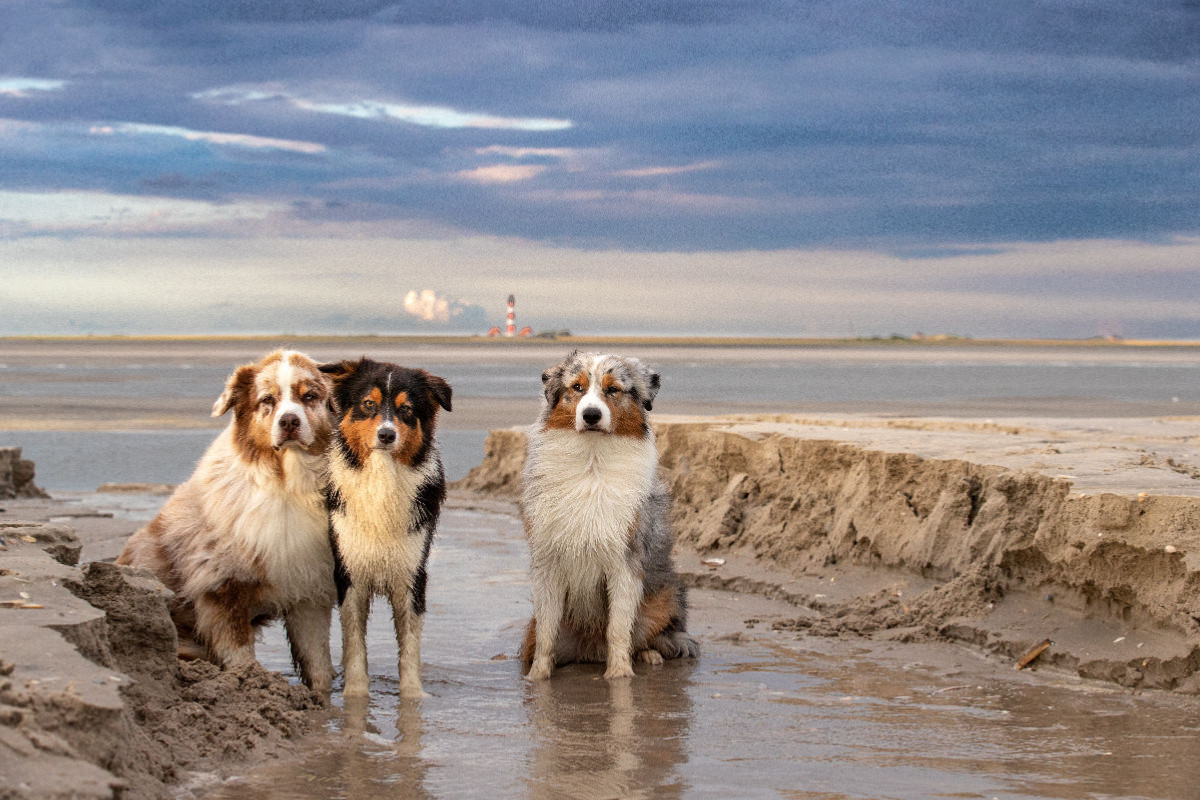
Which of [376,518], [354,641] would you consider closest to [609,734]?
[354,641]

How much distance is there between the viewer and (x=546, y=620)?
787 centimetres

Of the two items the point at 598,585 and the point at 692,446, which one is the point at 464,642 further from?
the point at 692,446

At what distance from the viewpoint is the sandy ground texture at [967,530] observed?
740cm

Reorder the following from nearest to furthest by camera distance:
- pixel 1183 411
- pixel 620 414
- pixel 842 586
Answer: pixel 620 414 → pixel 842 586 → pixel 1183 411

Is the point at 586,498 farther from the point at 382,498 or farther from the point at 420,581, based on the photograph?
the point at 382,498

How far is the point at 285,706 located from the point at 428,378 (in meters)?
1.97

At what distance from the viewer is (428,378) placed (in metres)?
7.09

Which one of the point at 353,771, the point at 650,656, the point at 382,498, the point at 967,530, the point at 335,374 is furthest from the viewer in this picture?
the point at 967,530

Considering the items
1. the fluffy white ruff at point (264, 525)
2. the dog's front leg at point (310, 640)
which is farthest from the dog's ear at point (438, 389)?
the dog's front leg at point (310, 640)

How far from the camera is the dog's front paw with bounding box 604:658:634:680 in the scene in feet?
25.5

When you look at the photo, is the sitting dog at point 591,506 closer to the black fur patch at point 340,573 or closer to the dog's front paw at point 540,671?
the dog's front paw at point 540,671

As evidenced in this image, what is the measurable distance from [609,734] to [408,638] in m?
1.43

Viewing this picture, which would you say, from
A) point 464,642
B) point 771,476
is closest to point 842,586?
point 771,476

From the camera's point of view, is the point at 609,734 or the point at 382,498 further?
the point at 382,498
